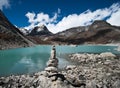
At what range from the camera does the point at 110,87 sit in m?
17.3

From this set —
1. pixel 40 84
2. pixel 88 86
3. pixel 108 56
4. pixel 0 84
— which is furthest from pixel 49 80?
pixel 108 56

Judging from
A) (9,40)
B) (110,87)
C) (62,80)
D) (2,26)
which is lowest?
(110,87)

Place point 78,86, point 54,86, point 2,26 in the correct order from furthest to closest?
point 2,26 → point 78,86 → point 54,86

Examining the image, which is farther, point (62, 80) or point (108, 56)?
point (108, 56)

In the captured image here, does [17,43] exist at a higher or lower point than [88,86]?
higher

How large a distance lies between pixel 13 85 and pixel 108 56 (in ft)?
114

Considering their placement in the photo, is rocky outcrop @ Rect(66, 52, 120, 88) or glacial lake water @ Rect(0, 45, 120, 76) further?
glacial lake water @ Rect(0, 45, 120, 76)

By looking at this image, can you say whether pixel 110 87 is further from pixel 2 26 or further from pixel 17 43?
pixel 2 26

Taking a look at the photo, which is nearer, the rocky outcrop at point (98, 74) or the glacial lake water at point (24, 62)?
the rocky outcrop at point (98, 74)

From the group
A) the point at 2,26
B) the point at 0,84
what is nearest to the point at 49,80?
the point at 0,84

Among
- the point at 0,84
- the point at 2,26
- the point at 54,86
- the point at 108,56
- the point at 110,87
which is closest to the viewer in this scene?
the point at 54,86

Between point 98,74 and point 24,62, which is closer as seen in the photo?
point 98,74

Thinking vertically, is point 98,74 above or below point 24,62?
below

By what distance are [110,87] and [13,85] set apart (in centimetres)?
896
